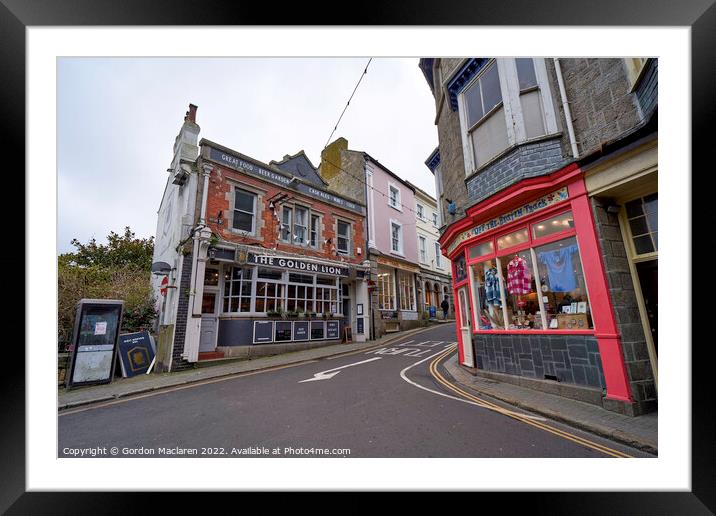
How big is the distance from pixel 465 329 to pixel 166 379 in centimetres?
771

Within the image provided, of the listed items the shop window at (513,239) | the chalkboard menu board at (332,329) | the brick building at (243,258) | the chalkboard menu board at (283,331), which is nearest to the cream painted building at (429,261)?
the brick building at (243,258)

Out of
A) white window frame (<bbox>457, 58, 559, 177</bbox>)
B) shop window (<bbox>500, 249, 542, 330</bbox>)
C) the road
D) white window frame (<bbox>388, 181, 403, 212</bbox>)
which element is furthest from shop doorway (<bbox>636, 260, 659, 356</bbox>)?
white window frame (<bbox>388, 181, 403, 212</bbox>)

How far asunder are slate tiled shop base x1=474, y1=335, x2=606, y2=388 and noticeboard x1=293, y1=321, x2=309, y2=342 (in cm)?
689

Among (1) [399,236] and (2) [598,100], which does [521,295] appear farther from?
(1) [399,236]

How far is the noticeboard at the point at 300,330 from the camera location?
1084 centimetres

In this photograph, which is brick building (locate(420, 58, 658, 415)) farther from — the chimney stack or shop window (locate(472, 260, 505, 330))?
the chimney stack

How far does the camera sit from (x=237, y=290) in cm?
988

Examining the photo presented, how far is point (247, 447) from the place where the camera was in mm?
2969

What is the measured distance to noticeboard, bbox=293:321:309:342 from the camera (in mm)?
10844

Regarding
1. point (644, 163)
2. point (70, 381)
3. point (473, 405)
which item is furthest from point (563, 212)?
point (70, 381)

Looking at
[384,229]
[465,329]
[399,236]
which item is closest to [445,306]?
[399,236]

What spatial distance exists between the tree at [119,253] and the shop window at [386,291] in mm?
Result: 11905
